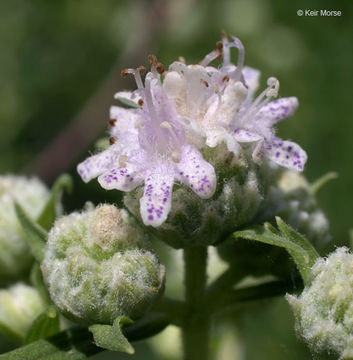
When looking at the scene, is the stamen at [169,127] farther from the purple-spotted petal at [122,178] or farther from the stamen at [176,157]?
the purple-spotted petal at [122,178]

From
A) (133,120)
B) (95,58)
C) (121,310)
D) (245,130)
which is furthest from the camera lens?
(95,58)

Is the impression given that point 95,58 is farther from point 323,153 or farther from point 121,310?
point 121,310

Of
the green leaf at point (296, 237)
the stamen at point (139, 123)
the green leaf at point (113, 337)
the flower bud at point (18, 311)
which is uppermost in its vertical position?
the stamen at point (139, 123)

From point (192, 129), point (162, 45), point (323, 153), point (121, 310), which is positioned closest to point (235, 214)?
point (192, 129)

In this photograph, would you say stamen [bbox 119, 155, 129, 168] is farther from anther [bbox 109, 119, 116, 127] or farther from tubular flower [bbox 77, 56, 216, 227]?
anther [bbox 109, 119, 116, 127]

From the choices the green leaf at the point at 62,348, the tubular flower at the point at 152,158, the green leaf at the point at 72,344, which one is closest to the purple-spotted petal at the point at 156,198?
the tubular flower at the point at 152,158

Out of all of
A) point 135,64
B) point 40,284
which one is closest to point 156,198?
point 40,284
